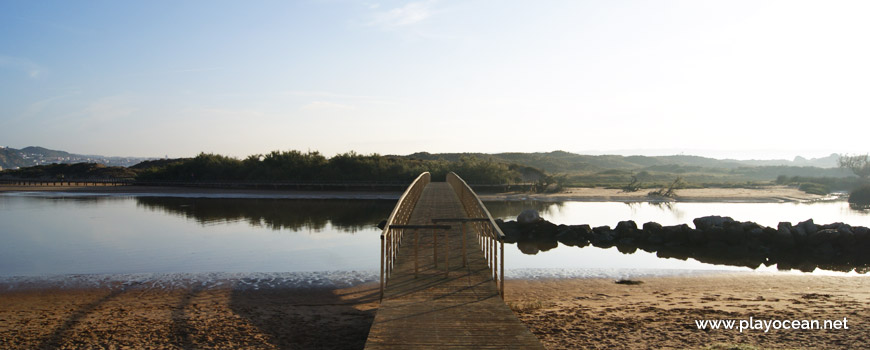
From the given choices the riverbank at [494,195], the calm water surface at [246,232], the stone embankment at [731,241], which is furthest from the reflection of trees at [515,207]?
the stone embankment at [731,241]

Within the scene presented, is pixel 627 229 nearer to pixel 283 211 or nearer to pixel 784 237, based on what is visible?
pixel 784 237

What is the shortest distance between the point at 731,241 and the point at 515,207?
1564cm

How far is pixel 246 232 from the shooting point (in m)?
21.7

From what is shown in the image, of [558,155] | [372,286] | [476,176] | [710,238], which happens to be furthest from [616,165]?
[372,286]

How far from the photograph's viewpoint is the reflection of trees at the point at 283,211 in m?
25.2

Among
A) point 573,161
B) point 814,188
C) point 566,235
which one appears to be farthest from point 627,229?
point 573,161

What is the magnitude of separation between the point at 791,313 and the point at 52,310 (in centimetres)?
1290

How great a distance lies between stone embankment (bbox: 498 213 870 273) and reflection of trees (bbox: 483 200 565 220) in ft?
21.7

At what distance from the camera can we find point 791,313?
8898 mm

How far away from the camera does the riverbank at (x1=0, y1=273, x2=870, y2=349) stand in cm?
763

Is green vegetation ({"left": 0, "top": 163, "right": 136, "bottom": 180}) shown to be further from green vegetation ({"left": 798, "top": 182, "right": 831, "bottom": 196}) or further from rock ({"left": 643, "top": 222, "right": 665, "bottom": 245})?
green vegetation ({"left": 798, "top": 182, "right": 831, "bottom": 196})

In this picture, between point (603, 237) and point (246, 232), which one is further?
point (246, 232)

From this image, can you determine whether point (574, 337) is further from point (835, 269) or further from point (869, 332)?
point (835, 269)

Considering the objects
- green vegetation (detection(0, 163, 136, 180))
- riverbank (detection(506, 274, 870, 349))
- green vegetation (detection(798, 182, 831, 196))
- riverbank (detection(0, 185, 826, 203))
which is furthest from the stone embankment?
green vegetation (detection(0, 163, 136, 180))
